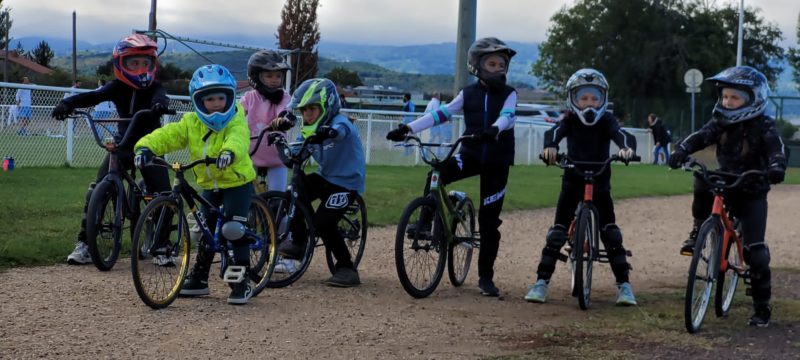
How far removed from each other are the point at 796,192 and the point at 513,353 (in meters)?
18.4

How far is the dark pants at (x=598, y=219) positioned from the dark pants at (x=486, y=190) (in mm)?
414

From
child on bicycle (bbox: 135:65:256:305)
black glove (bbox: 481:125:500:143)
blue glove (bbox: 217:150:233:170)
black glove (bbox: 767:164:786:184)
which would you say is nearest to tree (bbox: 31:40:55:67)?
child on bicycle (bbox: 135:65:256:305)

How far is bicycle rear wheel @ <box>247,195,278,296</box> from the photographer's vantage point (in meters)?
7.86

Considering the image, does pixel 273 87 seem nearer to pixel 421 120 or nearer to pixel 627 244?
pixel 421 120

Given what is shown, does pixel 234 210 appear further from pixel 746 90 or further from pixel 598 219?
pixel 746 90

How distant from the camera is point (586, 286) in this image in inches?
318

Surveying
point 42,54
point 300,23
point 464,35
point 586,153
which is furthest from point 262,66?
point 42,54

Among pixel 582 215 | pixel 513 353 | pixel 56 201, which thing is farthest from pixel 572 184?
pixel 56 201

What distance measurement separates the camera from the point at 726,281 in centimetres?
801

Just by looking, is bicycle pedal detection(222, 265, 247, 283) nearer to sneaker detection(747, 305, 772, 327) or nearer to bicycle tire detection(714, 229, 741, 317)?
bicycle tire detection(714, 229, 741, 317)

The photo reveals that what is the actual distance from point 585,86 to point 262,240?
2.52 meters

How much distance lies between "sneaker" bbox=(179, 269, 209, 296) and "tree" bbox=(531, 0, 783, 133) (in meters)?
53.0

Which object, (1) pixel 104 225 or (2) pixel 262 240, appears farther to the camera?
(1) pixel 104 225

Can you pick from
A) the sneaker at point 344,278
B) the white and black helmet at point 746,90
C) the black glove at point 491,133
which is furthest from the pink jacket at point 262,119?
the white and black helmet at point 746,90
